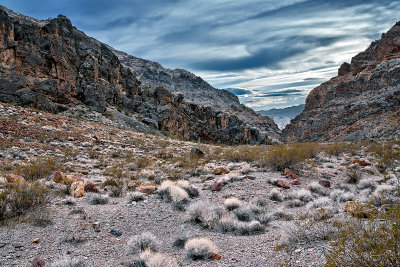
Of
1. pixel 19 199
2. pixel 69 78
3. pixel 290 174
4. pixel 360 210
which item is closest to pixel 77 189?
pixel 19 199

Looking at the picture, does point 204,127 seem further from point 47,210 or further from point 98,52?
point 47,210

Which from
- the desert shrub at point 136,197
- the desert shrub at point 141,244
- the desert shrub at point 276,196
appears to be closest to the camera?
the desert shrub at point 141,244

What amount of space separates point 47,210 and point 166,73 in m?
129

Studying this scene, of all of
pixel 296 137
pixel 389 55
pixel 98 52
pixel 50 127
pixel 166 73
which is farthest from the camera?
pixel 166 73

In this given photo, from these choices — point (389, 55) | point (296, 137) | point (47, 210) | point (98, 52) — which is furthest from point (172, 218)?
point (389, 55)

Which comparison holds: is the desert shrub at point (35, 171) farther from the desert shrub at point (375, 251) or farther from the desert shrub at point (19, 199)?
the desert shrub at point (375, 251)

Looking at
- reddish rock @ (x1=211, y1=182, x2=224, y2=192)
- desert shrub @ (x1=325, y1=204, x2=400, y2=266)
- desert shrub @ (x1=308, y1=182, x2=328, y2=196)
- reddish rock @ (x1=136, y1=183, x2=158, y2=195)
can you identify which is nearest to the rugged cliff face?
desert shrub @ (x1=308, y1=182, x2=328, y2=196)

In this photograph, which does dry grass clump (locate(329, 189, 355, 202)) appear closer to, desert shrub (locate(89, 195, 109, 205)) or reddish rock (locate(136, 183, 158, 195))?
reddish rock (locate(136, 183, 158, 195))

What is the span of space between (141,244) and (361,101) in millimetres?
59234

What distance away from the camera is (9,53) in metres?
17.8

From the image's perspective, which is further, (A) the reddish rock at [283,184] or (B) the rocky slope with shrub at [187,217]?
(A) the reddish rock at [283,184]

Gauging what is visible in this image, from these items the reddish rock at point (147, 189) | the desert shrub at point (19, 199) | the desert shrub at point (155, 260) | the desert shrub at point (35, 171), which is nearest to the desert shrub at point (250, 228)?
the desert shrub at point (155, 260)

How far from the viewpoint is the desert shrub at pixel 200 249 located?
341cm

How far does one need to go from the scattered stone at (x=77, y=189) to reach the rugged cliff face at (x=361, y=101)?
100ft
